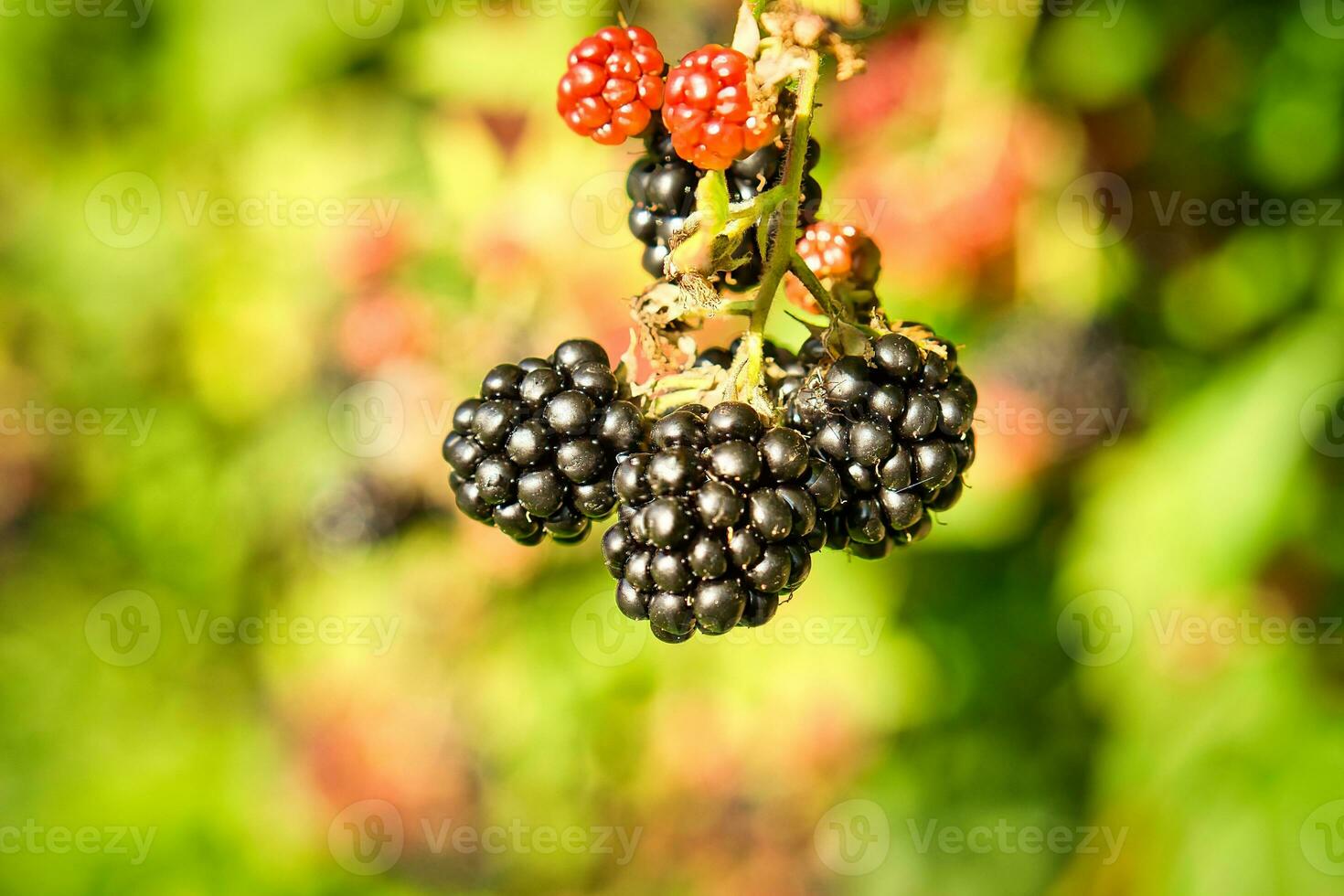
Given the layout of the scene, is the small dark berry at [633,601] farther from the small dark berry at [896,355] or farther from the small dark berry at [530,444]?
the small dark berry at [896,355]

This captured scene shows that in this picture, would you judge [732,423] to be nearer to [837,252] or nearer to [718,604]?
[718,604]

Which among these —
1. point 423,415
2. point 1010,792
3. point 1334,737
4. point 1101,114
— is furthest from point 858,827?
point 1101,114

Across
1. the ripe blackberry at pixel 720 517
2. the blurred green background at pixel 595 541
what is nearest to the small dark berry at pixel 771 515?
the ripe blackberry at pixel 720 517

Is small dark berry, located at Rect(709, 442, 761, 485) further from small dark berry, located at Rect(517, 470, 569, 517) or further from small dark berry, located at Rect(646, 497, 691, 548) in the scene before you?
small dark berry, located at Rect(517, 470, 569, 517)

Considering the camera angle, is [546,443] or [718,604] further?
[546,443]

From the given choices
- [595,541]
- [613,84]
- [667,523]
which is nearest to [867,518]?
[667,523]

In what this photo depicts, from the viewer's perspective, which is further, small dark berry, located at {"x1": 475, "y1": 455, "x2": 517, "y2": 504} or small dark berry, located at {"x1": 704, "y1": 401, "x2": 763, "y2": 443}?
small dark berry, located at {"x1": 475, "y1": 455, "x2": 517, "y2": 504}

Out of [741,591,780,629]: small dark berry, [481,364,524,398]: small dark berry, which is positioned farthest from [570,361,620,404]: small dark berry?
[741,591,780,629]: small dark berry
